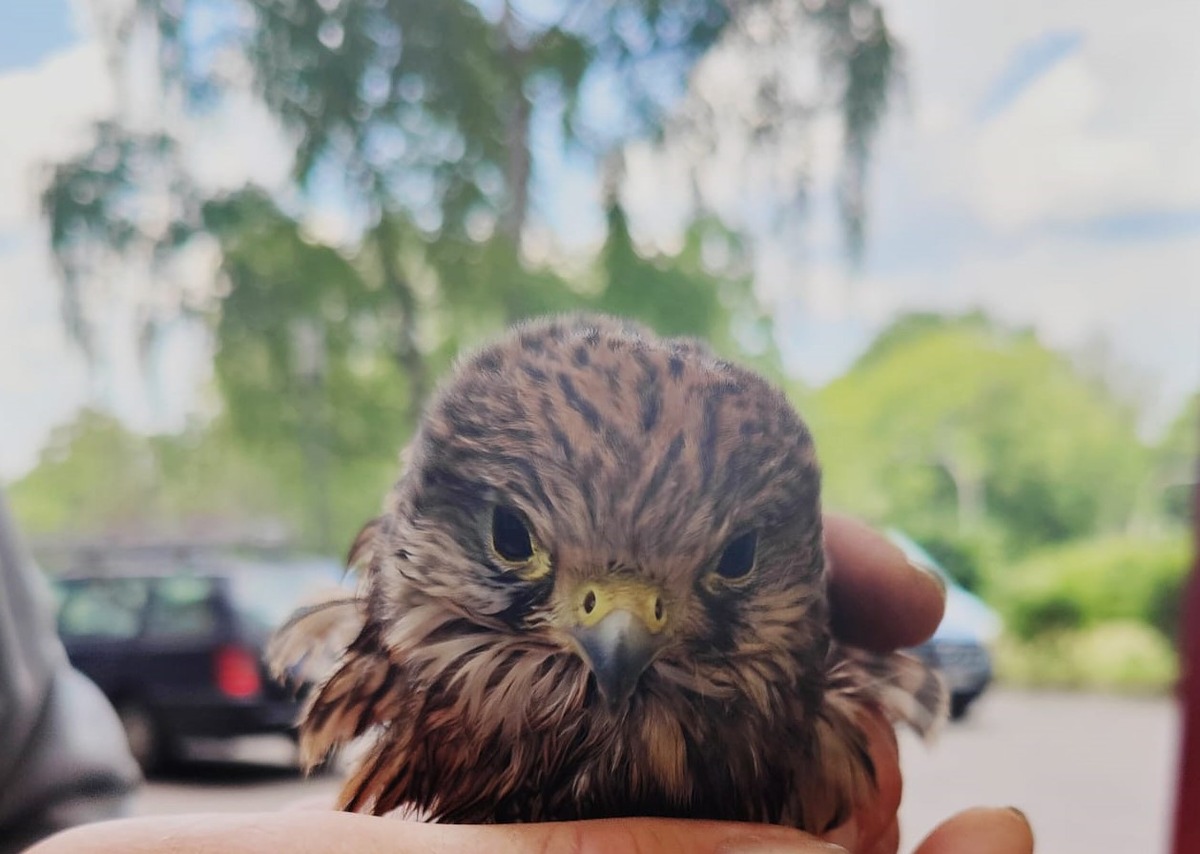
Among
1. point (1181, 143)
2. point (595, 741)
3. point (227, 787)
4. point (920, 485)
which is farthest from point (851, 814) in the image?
point (1181, 143)

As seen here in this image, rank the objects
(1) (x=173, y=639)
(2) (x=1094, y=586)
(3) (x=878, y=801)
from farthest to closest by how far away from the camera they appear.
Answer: (1) (x=173, y=639), (2) (x=1094, y=586), (3) (x=878, y=801)

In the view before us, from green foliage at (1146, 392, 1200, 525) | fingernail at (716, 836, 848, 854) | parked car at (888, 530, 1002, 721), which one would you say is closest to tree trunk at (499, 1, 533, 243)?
parked car at (888, 530, 1002, 721)

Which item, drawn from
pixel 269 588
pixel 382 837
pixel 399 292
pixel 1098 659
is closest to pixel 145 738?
pixel 269 588

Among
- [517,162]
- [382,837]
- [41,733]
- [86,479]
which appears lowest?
[41,733]

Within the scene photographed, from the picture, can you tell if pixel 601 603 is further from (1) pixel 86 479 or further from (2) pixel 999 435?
(1) pixel 86 479

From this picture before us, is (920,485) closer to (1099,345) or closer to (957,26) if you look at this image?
(1099,345)
